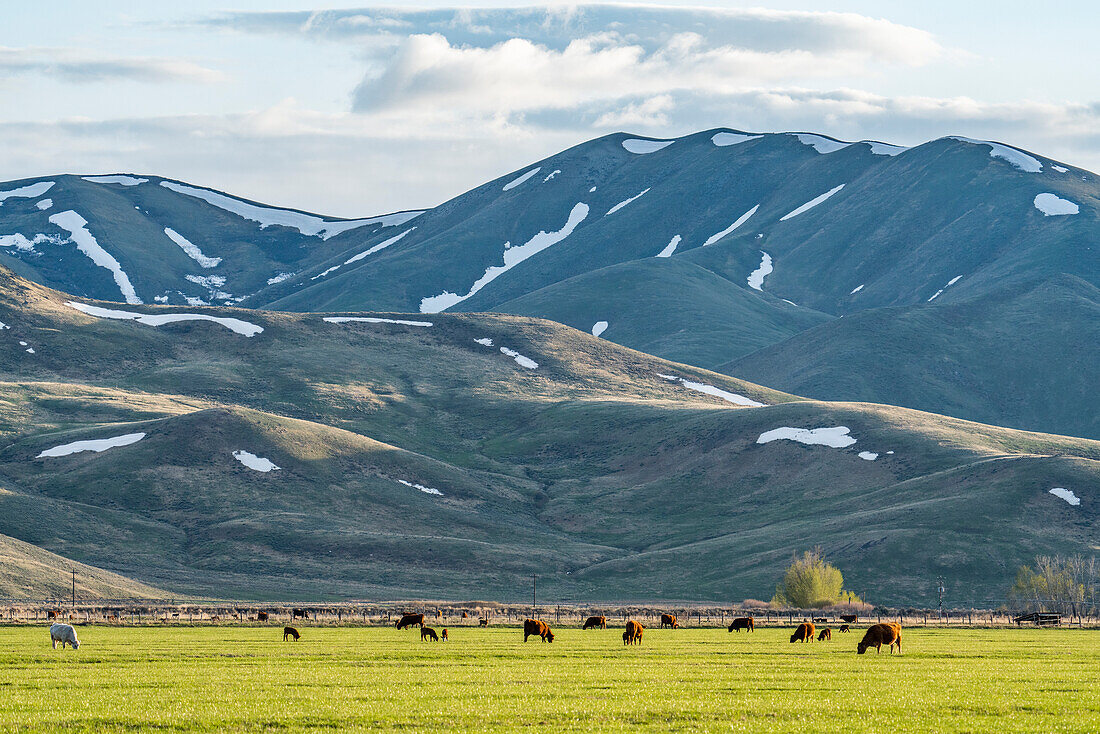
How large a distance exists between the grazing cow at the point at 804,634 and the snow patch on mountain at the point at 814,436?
88245 millimetres

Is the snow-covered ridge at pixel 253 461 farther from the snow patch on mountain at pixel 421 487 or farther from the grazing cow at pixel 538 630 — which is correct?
the grazing cow at pixel 538 630

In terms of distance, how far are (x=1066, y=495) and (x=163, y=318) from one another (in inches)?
5321

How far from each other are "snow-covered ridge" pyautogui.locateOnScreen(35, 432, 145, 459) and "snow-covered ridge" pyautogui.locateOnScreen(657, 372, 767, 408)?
88848mm

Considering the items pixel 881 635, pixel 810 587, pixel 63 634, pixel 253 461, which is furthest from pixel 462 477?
pixel 881 635

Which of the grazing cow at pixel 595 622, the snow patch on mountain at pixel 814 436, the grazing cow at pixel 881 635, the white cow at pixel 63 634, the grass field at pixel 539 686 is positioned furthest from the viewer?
the snow patch on mountain at pixel 814 436

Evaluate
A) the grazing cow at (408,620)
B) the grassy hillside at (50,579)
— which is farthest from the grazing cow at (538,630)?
the grassy hillside at (50,579)

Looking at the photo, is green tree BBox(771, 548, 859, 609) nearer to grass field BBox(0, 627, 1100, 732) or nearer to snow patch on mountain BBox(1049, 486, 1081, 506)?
snow patch on mountain BBox(1049, 486, 1081, 506)

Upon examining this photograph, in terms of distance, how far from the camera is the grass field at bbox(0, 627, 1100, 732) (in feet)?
80.0

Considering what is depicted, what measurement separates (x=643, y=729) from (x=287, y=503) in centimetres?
10048

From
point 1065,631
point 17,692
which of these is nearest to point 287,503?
point 1065,631

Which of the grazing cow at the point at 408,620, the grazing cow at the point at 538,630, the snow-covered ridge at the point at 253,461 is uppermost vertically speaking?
the snow-covered ridge at the point at 253,461

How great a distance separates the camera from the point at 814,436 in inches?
5541

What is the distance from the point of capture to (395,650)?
43.4 metres

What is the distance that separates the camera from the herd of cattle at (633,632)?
42531mm
